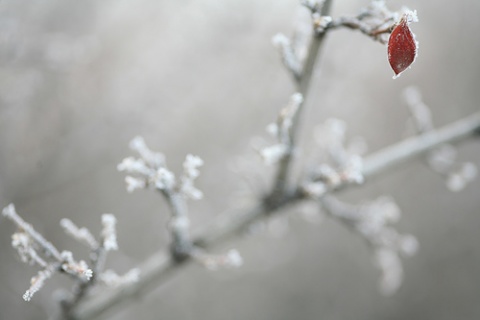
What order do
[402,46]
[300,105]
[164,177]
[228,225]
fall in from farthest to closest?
[228,225] → [300,105] → [164,177] → [402,46]

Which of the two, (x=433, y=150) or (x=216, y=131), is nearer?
(x=433, y=150)

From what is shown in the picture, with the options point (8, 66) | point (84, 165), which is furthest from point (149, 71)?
point (8, 66)

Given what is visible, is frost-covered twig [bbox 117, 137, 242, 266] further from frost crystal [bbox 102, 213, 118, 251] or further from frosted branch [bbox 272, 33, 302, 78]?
frosted branch [bbox 272, 33, 302, 78]

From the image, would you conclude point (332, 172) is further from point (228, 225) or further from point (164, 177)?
point (164, 177)

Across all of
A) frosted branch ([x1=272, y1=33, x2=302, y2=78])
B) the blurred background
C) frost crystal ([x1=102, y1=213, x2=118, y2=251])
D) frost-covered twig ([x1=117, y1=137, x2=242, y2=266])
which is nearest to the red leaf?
frosted branch ([x1=272, y1=33, x2=302, y2=78])

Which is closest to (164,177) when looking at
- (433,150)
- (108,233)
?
(108,233)

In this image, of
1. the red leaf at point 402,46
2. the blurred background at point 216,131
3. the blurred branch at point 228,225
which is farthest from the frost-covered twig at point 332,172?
the red leaf at point 402,46

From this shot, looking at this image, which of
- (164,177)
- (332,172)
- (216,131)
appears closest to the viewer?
(164,177)

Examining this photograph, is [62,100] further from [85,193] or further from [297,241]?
[297,241]
